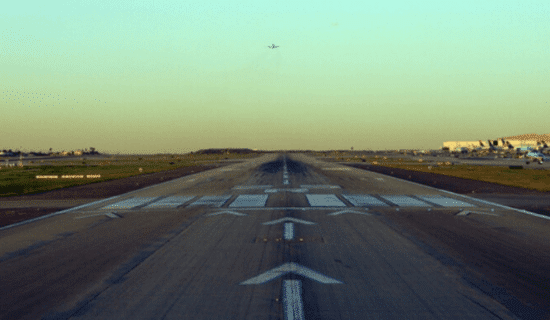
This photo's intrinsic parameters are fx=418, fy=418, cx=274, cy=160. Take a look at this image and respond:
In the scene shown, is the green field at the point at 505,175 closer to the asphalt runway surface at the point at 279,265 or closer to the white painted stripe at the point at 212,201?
the asphalt runway surface at the point at 279,265

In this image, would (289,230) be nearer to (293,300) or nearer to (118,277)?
(118,277)

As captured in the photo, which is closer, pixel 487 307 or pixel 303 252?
pixel 487 307

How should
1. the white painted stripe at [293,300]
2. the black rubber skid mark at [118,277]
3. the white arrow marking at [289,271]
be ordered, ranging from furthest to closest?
the white arrow marking at [289,271]
the black rubber skid mark at [118,277]
the white painted stripe at [293,300]

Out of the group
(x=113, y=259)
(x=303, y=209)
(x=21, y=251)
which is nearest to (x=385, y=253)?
(x=113, y=259)

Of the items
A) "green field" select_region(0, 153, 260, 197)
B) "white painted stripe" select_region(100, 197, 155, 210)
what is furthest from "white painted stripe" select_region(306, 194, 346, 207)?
"green field" select_region(0, 153, 260, 197)

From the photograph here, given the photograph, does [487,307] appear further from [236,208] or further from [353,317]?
[236,208]

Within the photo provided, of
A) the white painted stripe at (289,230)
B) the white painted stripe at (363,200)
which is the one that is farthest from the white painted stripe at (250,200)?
the white painted stripe at (289,230)
